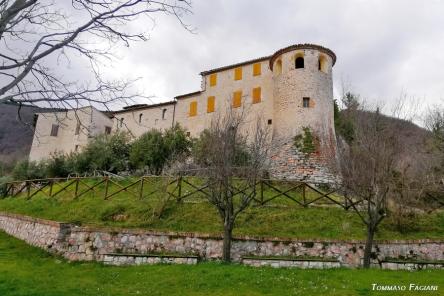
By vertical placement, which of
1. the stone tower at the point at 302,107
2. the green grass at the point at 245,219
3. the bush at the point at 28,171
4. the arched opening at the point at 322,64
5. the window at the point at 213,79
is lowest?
the green grass at the point at 245,219

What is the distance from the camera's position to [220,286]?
812 cm

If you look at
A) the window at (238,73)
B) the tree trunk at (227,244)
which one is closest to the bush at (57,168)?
the window at (238,73)

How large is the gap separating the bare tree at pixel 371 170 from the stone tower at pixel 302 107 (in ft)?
34.5

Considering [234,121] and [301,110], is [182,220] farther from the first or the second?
[301,110]

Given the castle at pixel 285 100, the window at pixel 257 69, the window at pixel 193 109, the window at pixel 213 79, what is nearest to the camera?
the castle at pixel 285 100

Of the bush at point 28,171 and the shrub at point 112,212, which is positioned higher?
the bush at point 28,171

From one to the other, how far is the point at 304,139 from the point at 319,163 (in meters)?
1.89

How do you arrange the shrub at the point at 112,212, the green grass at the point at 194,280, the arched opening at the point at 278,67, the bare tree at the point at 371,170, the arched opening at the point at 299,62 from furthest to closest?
the arched opening at the point at 278,67, the arched opening at the point at 299,62, the shrub at the point at 112,212, the bare tree at the point at 371,170, the green grass at the point at 194,280

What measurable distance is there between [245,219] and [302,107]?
45.5 feet

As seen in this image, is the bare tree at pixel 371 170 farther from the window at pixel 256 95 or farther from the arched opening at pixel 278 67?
the window at pixel 256 95

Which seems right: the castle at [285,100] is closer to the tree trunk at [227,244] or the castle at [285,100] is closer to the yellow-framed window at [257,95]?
the yellow-framed window at [257,95]

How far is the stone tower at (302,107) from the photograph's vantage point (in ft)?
78.0

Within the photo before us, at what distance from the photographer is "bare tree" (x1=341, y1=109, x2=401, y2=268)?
11.1 m

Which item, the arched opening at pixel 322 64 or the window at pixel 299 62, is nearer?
the arched opening at pixel 322 64
